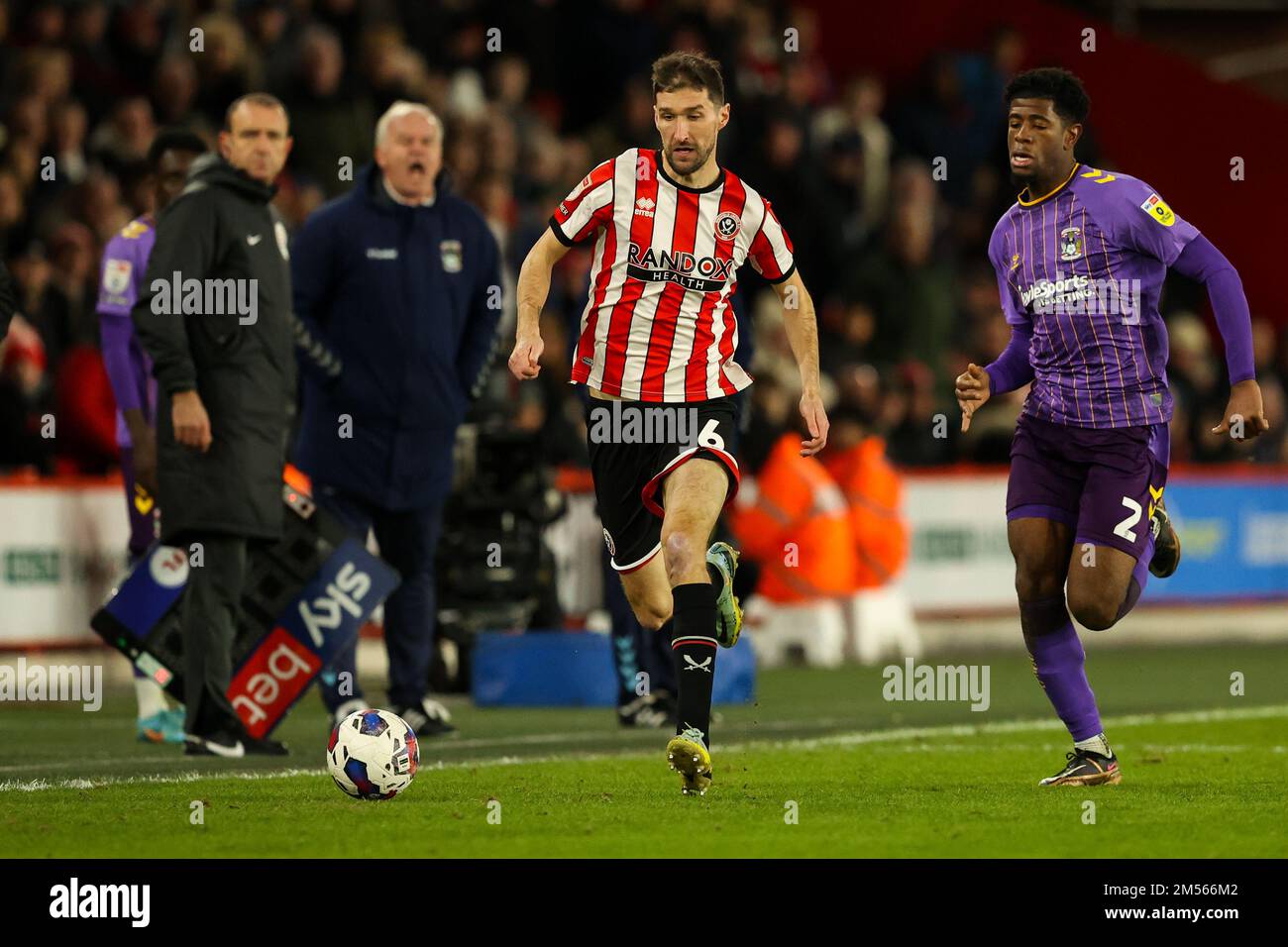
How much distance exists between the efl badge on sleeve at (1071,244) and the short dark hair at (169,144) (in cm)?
423

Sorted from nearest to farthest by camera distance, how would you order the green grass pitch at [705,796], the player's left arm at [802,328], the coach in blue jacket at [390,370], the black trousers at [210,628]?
the green grass pitch at [705,796], the player's left arm at [802,328], the black trousers at [210,628], the coach in blue jacket at [390,370]

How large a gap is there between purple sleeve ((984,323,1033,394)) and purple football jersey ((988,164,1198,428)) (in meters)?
0.22

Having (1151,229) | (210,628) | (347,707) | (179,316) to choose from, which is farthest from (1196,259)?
(347,707)

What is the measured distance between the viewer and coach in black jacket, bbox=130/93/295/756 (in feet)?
31.0

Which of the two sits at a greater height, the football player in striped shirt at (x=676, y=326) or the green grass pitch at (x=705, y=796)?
the football player in striped shirt at (x=676, y=326)

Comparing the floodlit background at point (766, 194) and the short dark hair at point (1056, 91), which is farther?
the floodlit background at point (766, 194)

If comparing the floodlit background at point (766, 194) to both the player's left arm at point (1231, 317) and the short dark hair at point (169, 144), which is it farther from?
the player's left arm at point (1231, 317)

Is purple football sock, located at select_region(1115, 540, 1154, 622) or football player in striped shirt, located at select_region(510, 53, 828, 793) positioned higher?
football player in striped shirt, located at select_region(510, 53, 828, 793)

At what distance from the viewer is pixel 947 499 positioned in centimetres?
1744

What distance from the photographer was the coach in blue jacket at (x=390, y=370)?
34.8 feet

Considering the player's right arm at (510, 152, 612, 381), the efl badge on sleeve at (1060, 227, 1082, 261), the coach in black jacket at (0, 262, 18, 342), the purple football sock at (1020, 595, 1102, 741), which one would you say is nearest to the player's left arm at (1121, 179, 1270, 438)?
the efl badge on sleeve at (1060, 227, 1082, 261)

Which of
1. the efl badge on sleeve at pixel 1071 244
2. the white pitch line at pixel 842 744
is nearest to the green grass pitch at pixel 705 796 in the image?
the white pitch line at pixel 842 744

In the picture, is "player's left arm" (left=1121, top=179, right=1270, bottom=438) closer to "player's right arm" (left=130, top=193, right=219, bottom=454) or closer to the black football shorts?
A: the black football shorts

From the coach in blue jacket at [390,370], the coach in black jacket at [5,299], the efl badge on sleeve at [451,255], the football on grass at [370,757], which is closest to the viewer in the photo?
the football on grass at [370,757]
